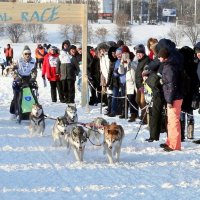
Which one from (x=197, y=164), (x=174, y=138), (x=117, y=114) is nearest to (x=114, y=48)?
(x=117, y=114)

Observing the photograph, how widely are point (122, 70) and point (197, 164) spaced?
3601mm

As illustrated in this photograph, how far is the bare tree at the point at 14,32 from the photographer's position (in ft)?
156

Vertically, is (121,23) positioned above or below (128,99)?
above

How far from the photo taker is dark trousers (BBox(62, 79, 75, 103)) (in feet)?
39.2

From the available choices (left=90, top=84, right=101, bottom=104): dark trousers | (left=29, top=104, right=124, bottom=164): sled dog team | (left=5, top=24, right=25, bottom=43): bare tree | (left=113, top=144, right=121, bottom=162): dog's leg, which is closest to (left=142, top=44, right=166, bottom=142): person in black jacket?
(left=29, top=104, right=124, bottom=164): sled dog team

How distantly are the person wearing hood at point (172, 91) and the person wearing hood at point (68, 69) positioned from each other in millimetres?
5586

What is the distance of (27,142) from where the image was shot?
7.34m

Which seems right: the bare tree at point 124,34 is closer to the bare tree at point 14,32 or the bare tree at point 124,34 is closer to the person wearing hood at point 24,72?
the bare tree at point 14,32

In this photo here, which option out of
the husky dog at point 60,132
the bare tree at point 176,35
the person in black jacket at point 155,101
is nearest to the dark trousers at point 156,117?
the person in black jacket at point 155,101

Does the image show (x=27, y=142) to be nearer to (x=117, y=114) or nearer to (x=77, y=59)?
(x=117, y=114)

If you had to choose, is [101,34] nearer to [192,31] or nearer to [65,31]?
[65,31]

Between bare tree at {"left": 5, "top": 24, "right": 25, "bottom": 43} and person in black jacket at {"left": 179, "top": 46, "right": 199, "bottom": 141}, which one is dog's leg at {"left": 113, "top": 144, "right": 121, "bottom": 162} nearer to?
person in black jacket at {"left": 179, "top": 46, "right": 199, "bottom": 141}

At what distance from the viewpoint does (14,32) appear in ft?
157

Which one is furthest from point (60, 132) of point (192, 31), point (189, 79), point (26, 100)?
point (192, 31)
